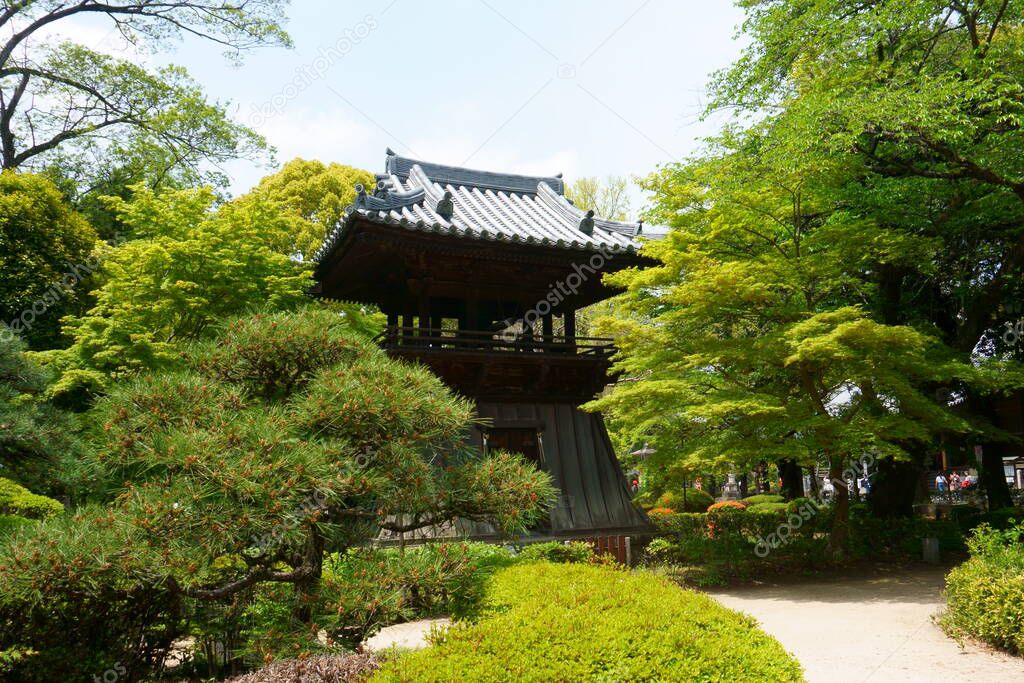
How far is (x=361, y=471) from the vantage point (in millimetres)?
5023

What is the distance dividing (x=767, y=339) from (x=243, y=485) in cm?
816

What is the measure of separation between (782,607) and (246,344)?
25.3ft

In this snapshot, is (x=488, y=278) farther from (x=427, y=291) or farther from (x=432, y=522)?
(x=432, y=522)

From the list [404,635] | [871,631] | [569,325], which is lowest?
[404,635]

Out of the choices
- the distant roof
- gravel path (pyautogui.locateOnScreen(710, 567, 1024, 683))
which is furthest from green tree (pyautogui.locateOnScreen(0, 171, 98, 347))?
gravel path (pyautogui.locateOnScreen(710, 567, 1024, 683))

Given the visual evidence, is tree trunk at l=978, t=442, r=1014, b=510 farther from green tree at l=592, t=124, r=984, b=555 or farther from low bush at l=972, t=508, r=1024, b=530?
green tree at l=592, t=124, r=984, b=555

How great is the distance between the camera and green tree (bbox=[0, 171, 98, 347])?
14375 millimetres

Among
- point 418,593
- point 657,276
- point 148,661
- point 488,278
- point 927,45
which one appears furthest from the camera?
point 488,278

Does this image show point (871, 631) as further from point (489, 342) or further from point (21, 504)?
point (21, 504)

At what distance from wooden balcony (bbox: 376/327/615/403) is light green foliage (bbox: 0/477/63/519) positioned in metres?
5.33

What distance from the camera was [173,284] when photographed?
440 inches

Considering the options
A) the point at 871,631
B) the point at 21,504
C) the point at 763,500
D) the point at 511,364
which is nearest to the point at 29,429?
the point at 21,504

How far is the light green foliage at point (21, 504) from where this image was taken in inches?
283

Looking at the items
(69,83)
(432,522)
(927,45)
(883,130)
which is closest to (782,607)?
(432,522)
